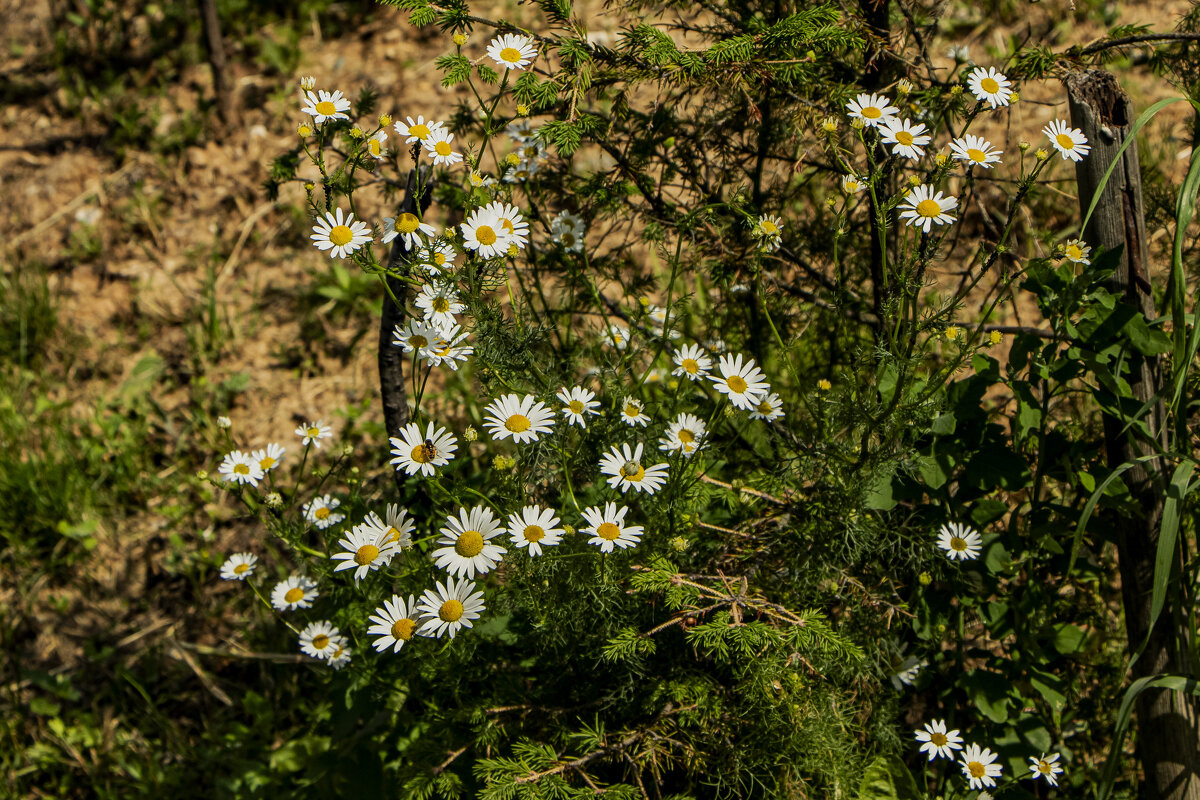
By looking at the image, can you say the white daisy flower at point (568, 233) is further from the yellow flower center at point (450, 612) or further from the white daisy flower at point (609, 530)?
the yellow flower center at point (450, 612)

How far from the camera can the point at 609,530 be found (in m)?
1.67

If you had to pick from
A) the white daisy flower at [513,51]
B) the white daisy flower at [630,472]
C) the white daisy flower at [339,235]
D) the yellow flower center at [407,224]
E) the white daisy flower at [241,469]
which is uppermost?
the white daisy flower at [513,51]

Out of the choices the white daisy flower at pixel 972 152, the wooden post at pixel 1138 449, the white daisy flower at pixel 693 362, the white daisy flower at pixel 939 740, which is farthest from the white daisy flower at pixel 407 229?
the white daisy flower at pixel 939 740

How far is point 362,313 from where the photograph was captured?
12.0 feet

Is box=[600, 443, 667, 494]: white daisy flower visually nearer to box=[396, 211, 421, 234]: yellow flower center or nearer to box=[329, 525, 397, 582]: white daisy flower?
box=[329, 525, 397, 582]: white daisy flower

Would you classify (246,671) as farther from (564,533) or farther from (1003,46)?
(1003,46)

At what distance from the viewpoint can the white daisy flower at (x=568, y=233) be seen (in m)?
2.12

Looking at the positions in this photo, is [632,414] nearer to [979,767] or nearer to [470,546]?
[470,546]

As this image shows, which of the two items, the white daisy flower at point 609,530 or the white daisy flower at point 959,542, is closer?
the white daisy flower at point 609,530

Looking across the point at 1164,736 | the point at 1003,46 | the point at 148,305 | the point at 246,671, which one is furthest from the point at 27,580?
the point at 1003,46

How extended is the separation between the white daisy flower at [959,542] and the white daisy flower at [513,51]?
1283 mm

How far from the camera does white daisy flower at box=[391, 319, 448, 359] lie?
1729mm

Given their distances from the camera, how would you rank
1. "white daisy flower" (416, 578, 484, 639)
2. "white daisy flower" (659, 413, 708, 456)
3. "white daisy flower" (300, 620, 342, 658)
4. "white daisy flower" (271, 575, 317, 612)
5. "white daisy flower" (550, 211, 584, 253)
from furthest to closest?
"white daisy flower" (550, 211, 584, 253)
"white daisy flower" (271, 575, 317, 612)
"white daisy flower" (300, 620, 342, 658)
"white daisy flower" (659, 413, 708, 456)
"white daisy flower" (416, 578, 484, 639)

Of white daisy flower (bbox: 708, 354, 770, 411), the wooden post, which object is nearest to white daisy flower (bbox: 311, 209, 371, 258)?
white daisy flower (bbox: 708, 354, 770, 411)
